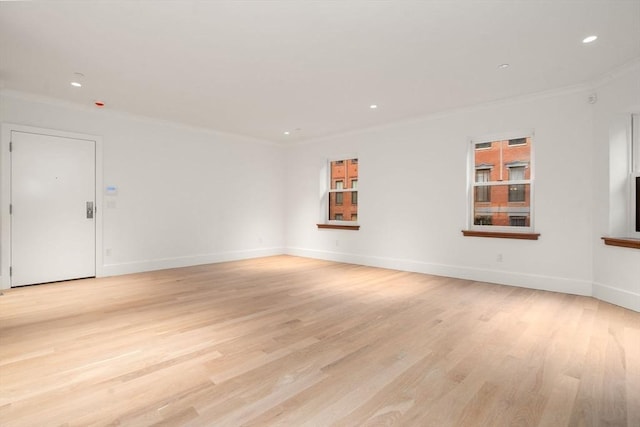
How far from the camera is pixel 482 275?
4.80 meters

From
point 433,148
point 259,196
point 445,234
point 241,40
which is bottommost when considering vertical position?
point 445,234

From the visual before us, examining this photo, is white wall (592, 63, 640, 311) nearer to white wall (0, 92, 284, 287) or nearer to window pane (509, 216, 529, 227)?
window pane (509, 216, 529, 227)

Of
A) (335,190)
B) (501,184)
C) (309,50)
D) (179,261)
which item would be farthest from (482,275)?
(179,261)

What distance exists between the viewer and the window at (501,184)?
4.60 meters

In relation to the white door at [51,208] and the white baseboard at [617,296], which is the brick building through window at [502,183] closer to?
the white baseboard at [617,296]

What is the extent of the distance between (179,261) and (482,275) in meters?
5.25

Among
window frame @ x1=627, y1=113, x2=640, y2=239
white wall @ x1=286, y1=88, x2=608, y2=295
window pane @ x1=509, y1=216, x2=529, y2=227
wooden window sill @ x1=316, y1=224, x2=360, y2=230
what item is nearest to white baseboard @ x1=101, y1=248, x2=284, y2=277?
white wall @ x1=286, y1=88, x2=608, y2=295

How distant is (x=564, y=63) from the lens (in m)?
3.43

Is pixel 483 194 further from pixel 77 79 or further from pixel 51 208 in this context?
pixel 51 208

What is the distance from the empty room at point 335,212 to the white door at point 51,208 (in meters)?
0.03

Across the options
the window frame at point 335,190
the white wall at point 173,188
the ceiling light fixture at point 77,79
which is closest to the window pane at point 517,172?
the window frame at point 335,190

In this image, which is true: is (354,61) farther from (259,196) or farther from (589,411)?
(259,196)

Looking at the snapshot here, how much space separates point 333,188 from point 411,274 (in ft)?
9.08

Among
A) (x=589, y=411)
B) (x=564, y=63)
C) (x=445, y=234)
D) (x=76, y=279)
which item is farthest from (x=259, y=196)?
(x=589, y=411)
